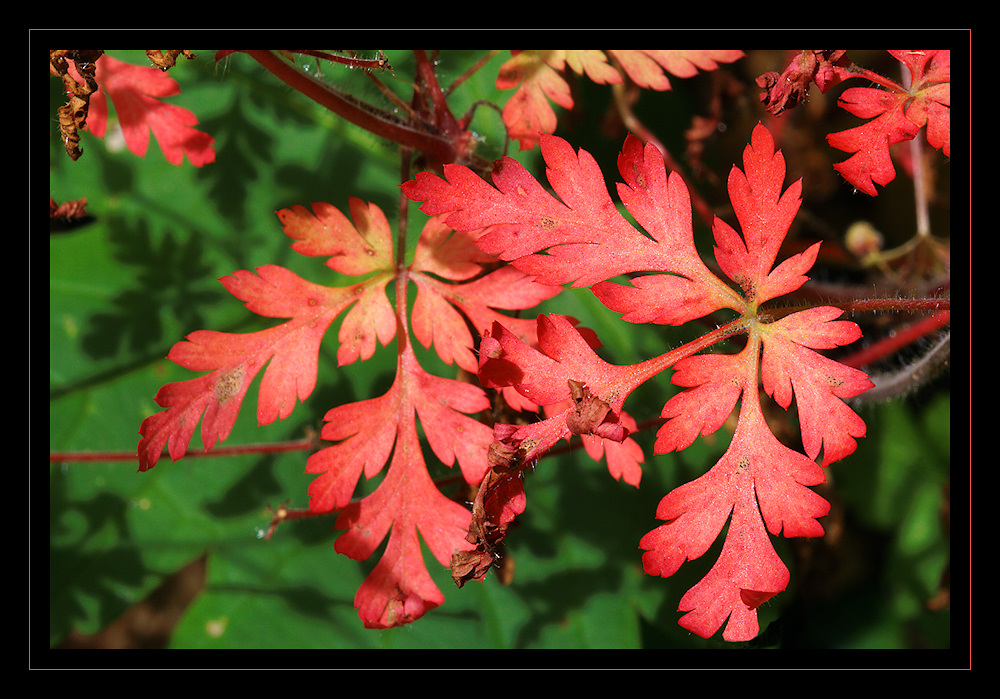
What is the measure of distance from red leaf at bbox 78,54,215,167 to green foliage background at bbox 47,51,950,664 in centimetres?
37

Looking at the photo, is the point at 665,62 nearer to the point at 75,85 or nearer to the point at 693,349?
the point at 693,349

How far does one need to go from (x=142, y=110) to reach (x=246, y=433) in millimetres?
711

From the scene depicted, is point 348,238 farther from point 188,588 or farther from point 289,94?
point 188,588

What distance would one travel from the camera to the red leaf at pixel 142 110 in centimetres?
104

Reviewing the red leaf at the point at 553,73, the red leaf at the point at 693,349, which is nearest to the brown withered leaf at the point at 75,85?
the red leaf at the point at 693,349

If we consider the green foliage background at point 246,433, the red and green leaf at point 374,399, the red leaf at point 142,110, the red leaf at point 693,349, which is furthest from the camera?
the green foliage background at point 246,433

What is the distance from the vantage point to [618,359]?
1386mm

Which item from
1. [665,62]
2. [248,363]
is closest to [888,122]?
[665,62]

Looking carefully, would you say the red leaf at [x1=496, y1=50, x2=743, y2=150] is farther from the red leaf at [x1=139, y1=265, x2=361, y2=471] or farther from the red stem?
the red leaf at [x1=139, y1=265, x2=361, y2=471]

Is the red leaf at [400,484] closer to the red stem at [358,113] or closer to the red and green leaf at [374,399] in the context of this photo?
the red and green leaf at [374,399]

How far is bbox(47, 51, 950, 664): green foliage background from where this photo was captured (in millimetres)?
1354

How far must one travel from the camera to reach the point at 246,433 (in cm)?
147

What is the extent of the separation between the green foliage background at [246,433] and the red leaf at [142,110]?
37 centimetres
